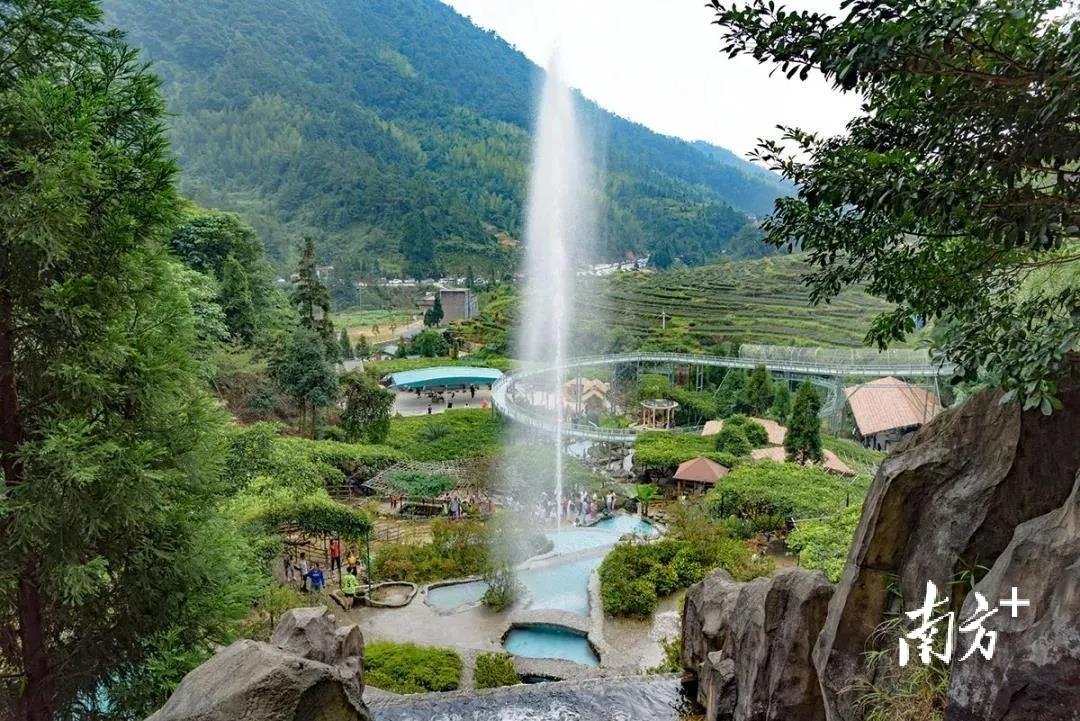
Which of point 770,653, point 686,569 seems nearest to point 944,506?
point 770,653

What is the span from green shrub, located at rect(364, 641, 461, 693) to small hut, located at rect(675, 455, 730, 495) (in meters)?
10.8

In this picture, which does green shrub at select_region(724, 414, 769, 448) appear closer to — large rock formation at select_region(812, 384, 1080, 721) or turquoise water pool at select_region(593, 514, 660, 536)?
turquoise water pool at select_region(593, 514, 660, 536)

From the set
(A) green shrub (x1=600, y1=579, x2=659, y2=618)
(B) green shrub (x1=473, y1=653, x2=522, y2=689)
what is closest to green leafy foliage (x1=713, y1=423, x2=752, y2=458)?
(A) green shrub (x1=600, y1=579, x2=659, y2=618)

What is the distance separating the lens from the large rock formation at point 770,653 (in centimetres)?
495

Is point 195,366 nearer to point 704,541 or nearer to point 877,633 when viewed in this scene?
point 877,633

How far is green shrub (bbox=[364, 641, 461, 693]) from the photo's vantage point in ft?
26.1

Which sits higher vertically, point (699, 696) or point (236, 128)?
point (236, 128)

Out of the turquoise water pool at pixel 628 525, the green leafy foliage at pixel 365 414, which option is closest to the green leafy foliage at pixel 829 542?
the turquoise water pool at pixel 628 525

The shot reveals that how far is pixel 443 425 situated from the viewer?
85.9 feet

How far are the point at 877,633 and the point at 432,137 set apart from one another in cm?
11813

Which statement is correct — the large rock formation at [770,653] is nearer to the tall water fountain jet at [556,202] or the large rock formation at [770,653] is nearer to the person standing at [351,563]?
the person standing at [351,563]

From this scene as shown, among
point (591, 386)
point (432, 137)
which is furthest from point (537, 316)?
point (432, 137)

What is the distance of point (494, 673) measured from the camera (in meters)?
8.01

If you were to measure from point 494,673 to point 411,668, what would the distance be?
42.2 inches
